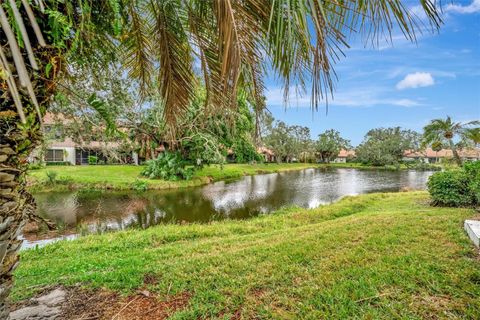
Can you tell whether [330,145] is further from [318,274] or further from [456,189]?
[318,274]

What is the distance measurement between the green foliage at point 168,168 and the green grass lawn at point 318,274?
1267cm

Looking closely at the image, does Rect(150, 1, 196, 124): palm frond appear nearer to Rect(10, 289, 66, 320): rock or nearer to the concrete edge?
Rect(10, 289, 66, 320): rock

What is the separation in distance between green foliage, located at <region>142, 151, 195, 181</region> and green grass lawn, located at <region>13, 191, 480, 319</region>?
12675 millimetres

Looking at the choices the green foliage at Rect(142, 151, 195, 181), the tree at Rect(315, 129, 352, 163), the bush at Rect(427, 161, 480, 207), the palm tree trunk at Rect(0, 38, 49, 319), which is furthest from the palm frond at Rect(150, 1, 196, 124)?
the tree at Rect(315, 129, 352, 163)

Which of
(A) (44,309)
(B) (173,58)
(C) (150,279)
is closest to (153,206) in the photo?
(C) (150,279)

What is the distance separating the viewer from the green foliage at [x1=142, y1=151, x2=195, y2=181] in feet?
57.6

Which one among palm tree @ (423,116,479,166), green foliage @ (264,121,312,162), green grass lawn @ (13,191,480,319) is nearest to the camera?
green grass lawn @ (13,191,480,319)

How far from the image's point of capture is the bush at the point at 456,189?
744cm

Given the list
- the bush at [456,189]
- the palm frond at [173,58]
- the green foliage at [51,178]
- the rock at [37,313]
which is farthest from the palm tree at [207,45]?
the green foliage at [51,178]

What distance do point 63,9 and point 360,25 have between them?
1.69 m

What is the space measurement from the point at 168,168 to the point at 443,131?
18292mm

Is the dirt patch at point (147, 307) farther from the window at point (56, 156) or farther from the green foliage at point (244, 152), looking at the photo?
the window at point (56, 156)

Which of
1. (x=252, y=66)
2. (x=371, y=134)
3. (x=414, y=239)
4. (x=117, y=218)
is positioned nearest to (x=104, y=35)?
(x=252, y=66)

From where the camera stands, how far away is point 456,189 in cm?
761
